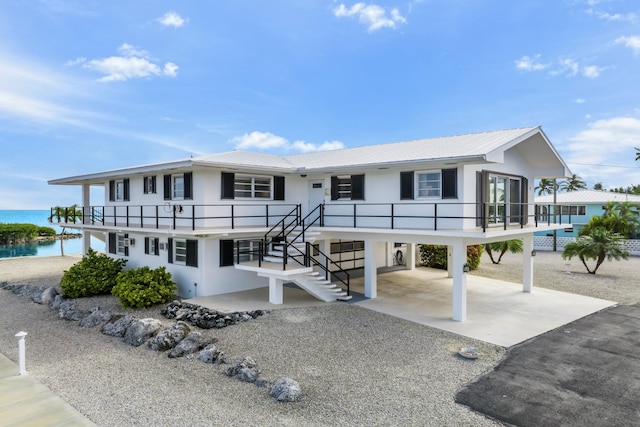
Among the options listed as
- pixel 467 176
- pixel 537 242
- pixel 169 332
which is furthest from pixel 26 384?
pixel 537 242

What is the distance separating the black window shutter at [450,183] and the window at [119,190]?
15614mm

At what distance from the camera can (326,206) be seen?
17391 mm

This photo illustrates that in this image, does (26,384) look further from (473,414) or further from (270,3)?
(270,3)

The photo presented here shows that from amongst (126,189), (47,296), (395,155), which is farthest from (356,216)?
(47,296)

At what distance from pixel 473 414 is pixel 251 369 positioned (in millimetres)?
4565

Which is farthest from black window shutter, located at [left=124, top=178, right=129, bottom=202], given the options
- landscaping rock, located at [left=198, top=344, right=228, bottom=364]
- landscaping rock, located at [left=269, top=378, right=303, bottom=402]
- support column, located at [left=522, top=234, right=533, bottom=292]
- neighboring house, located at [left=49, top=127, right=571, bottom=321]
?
support column, located at [left=522, top=234, right=533, bottom=292]

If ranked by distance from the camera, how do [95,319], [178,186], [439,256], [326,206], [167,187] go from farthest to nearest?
[439,256] → [326,206] → [167,187] → [178,186] → [95,319]

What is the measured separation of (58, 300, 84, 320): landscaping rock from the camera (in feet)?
44.6

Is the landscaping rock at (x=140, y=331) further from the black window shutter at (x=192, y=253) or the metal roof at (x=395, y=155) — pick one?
the metal roof at (x=395, y=155)

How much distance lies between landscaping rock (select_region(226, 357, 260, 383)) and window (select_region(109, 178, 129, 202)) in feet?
47.2

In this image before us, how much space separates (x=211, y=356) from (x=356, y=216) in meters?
8.52

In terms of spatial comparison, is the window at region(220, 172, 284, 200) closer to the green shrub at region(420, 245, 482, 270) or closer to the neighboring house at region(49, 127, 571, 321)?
the neighboring house at region(49, 127, 571, 321)

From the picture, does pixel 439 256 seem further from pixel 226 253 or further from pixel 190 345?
pixel 190 345

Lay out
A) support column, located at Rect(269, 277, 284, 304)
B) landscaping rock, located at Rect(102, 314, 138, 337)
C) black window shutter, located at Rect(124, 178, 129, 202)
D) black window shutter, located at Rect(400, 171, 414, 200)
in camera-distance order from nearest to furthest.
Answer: landscaping rock, located at Rect(102, 314, 138, 337) < black window shutter, located at Rect(400, 171, 414, 200) < support column, located at Rect(269, 277, 284, 304) < black window shutter, located at Rect(124, 178, 129, 202)
